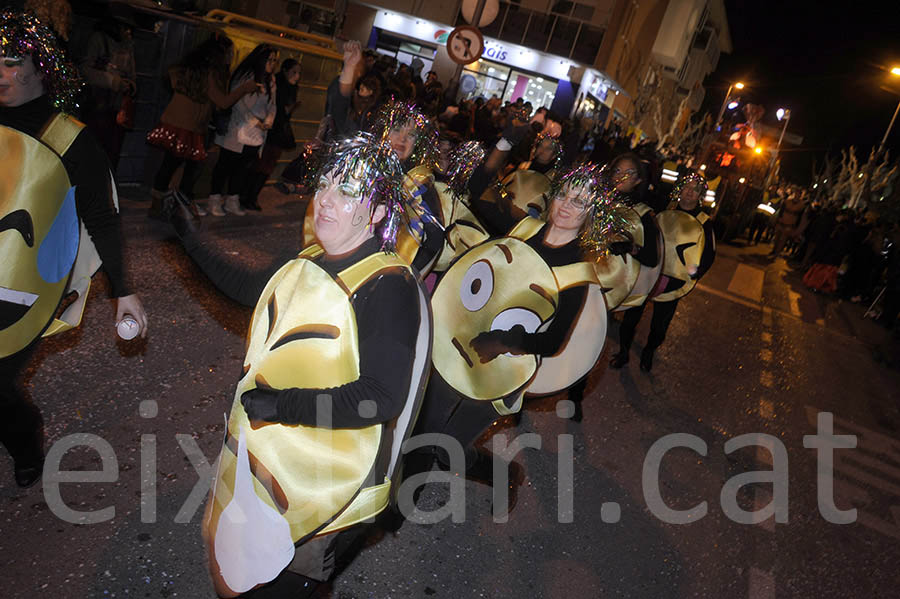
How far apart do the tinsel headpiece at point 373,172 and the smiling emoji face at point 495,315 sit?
1.33 metres

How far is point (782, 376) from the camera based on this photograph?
30.2 ft

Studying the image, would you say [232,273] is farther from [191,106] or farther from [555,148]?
[191,106]

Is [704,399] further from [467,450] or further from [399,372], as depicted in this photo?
[399,372]

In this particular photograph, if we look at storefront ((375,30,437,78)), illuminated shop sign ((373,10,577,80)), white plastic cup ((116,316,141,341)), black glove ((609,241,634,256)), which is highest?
illuminated shop sign ((373,10,577,80))

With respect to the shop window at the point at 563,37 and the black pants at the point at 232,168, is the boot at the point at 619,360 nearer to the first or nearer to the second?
the black pants at the point at 232,168

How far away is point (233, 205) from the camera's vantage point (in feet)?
27.5

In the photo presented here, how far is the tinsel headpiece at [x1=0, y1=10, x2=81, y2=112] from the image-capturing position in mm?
2465

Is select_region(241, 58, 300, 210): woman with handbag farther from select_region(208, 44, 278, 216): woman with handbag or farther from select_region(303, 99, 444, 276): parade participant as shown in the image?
select_region(303, 99, 444, 276): parade participant

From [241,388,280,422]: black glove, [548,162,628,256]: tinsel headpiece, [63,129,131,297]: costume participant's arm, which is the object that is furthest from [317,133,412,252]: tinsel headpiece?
[548,162,628,256]: tinsel headpiece

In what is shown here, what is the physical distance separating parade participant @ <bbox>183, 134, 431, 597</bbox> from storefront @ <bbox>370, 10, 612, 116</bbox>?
99.0 feet

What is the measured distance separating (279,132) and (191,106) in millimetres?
1577

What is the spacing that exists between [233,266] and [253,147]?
232 inches

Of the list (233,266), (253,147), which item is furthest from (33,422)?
(253,147)

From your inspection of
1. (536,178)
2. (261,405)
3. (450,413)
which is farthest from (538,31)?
(261,405)
